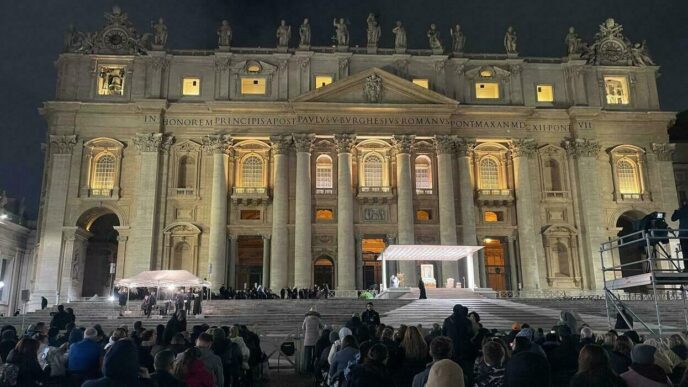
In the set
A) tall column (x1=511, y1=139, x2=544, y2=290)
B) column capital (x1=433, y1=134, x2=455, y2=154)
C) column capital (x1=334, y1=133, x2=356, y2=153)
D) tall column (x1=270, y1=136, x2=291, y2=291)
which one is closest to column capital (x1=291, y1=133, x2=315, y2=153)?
tall column (x1=270, y1=136, x2=291, y2=291)

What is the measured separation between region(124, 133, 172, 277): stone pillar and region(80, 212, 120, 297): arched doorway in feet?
15.3

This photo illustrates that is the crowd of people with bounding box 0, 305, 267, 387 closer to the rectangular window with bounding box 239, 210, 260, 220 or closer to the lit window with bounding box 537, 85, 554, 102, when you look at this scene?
the rectangular window with bounding box 239, 210, 260, 220

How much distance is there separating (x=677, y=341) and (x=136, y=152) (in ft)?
139

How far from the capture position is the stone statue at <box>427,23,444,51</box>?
50156mm

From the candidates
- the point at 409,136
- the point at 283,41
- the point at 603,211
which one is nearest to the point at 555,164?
the point at 603,211

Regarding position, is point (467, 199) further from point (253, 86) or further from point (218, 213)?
point (253, 86)

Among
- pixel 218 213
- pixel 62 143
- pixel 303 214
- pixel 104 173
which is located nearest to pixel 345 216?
Answer: pixel 303 214

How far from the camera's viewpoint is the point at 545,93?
2004 inches

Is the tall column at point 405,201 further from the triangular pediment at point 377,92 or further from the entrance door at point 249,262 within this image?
the entrance door at point 249,262

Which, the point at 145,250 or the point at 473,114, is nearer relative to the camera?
the point at 145,250

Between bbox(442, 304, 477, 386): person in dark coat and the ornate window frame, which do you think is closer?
bbox(442, 304, 477, 386): person in dark coat

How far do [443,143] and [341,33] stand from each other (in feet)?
40.0

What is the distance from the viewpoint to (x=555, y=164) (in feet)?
162

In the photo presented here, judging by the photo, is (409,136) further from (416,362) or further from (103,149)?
(416,362)
